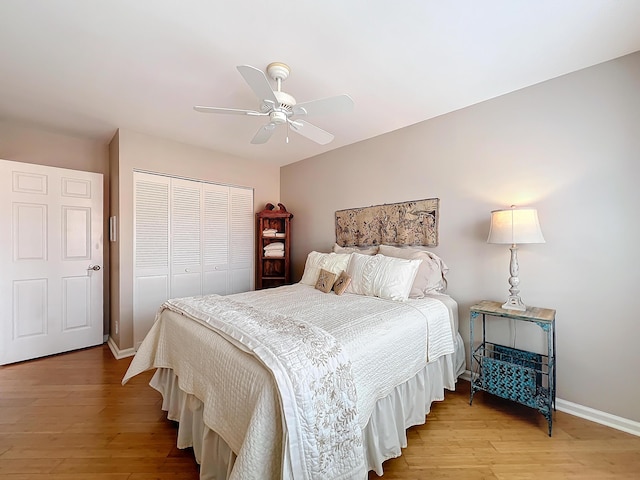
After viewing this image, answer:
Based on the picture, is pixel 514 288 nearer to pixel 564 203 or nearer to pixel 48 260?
pixel 564 203

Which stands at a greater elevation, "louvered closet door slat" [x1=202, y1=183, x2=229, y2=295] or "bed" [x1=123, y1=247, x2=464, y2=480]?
→ "louvered closet door slat" [x1=202, y1=183, x2=229, y2=295]

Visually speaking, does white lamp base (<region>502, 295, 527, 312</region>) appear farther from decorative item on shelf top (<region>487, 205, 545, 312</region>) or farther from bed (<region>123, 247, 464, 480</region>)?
bed (<region>123, 247, 464, 480</region>)

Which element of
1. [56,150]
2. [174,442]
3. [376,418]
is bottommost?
[174,442]

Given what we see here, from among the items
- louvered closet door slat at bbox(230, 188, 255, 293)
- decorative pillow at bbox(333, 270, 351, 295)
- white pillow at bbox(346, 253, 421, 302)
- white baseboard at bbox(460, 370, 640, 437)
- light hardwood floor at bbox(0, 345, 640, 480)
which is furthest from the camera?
louvered closet door slat at bbox(230, 188, 255, 293)

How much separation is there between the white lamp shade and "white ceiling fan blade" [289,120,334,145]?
1.45 m

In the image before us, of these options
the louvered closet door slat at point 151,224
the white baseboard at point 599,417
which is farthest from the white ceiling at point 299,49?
the white baseboard at point 599,417

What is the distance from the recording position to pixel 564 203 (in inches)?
82.0

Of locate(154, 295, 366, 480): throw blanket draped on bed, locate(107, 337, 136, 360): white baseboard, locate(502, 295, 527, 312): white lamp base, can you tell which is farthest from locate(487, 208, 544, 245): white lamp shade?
locate(107, 337, 136, 360): white baseboard

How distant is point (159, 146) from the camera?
3285 millimetres

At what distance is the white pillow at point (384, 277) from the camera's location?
92.1 inches

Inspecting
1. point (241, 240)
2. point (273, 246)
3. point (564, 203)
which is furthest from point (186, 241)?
point (564, 203)

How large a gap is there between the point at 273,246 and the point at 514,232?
292 centimetres

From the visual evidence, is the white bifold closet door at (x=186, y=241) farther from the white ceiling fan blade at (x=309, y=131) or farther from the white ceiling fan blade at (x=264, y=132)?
the white ceiling fan blade at (x=309, y=131)

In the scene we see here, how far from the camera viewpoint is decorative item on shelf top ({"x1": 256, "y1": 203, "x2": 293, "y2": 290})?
13.3ft
